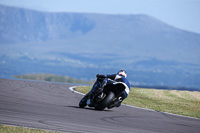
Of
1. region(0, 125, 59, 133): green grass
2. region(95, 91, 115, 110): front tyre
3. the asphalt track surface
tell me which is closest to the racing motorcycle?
region(95, 91, 115, 110): front tyre

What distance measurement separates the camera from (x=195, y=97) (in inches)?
1068

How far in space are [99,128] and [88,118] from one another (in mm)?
1631

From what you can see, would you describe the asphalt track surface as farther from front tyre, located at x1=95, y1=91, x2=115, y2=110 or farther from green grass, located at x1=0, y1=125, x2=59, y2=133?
green grass, located at x1=0, y1=125, x2=59, y2=133

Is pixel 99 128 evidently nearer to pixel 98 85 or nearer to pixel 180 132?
pixel 180 132

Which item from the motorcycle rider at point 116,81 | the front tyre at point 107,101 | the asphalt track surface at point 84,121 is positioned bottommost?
the asphalt track surface at point 84,121

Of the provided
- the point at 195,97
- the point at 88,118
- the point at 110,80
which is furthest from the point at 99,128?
the point at 195,97

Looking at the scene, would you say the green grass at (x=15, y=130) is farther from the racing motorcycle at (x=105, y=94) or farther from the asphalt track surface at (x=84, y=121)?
the racing motorcycle at (x=105, y=94)

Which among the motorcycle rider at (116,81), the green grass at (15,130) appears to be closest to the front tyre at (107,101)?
the motorcycle rider at (116,81)

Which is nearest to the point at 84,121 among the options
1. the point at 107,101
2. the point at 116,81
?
the point at 107,101

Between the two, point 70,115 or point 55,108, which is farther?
point 55,108

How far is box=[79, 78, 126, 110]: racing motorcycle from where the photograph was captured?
45.2ft

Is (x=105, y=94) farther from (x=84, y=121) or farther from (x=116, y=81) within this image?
(x=84, y=121)

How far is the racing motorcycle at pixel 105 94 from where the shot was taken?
1377 cm

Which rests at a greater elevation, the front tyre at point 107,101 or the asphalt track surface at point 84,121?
the front tyre at point 107,101
